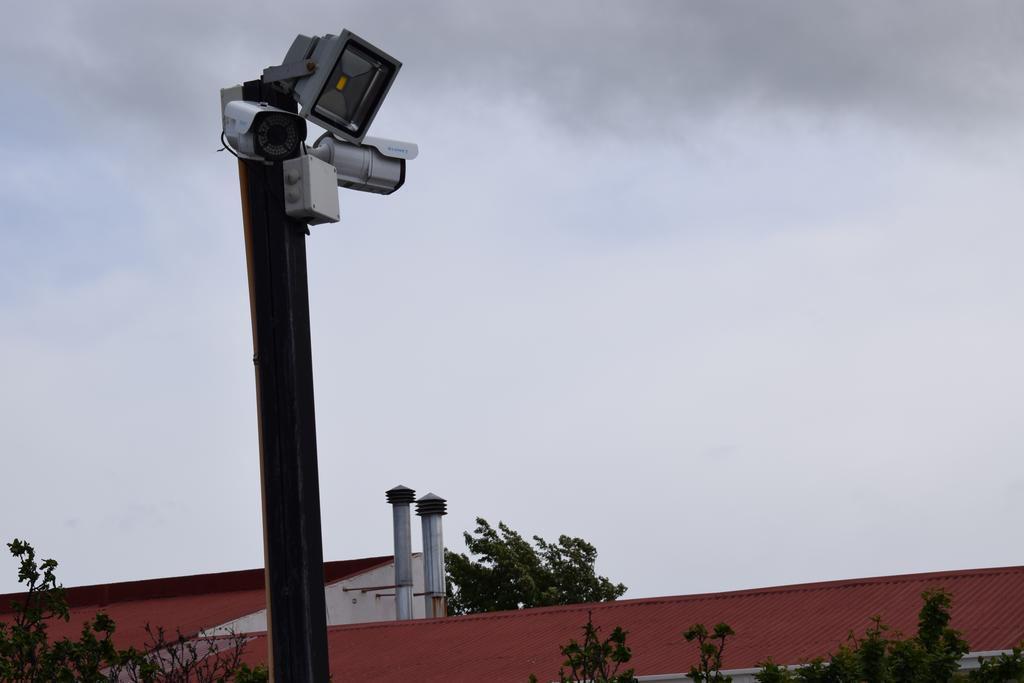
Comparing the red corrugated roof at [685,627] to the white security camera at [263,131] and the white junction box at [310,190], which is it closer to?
the white junction box at [310,190]

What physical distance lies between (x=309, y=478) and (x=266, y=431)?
0.84 ft

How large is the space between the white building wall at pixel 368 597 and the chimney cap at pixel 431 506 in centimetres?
92

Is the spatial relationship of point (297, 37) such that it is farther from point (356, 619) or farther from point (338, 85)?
point (356, 619)

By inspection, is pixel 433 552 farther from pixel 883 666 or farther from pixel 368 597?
pixel 883 666

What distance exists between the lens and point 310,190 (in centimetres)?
590

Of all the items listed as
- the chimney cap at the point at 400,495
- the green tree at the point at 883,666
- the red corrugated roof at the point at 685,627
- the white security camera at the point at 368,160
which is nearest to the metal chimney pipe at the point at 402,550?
the chimney cap at the point at 400,495

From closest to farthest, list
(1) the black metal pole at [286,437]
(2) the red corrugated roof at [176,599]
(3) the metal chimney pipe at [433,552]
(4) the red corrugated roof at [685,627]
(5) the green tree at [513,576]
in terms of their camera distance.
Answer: (1) the black metal pole at [286,437]
(4) the red corrugated roof at [685,627]
(2) the red corrugated roof at [176,599]
(3) the metal chimney pipe at [433,552]
(5) the green tree at [513,576]

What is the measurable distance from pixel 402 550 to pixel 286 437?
24180mm

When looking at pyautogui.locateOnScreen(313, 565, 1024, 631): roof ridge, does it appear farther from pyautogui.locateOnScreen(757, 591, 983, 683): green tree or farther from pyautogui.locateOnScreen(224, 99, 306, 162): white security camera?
pyautogui.locateOnScreen(224, 99, 306, 162): white security camera

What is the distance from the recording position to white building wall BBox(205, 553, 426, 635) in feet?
95.8

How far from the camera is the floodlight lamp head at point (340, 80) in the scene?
5.95 meters

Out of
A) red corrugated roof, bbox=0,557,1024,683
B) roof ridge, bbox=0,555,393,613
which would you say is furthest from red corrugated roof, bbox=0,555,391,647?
red corrugated roof, bbox=0,557,1024,683

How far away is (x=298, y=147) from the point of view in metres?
5.94

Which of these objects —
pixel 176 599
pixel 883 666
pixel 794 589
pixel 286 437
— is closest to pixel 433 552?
pixel 176 599
